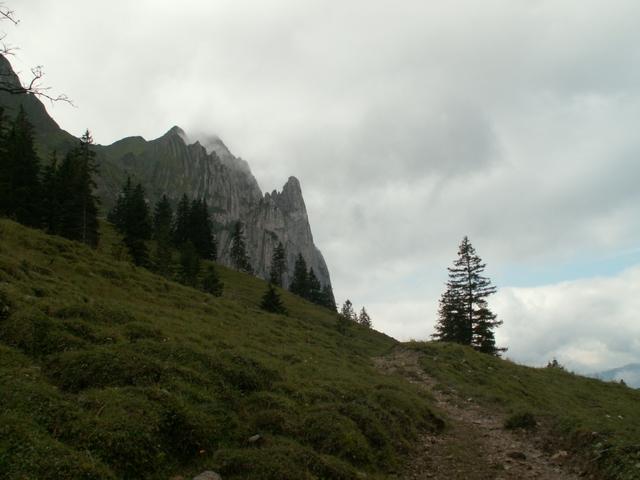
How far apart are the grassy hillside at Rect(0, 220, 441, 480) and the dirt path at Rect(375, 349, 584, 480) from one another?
0.81 meters

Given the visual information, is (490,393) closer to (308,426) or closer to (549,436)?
(549,436)

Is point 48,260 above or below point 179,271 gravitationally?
below

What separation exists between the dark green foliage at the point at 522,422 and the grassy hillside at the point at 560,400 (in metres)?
0.04

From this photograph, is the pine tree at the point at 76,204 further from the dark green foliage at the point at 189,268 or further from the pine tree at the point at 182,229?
the pine tree at the point at 182,229

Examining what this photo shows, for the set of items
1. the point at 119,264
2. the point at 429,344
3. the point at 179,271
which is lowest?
the point at 429,344

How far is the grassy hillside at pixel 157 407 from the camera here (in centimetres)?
837

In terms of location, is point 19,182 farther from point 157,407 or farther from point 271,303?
point 157,407

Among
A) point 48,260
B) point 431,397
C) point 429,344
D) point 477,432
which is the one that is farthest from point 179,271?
point 477,432

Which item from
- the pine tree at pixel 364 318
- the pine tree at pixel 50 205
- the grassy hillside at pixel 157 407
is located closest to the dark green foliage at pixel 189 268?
the pine tree at pixel 50 205

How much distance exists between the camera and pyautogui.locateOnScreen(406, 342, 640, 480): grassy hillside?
1230 centimetres

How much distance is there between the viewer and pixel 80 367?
37.9 ft

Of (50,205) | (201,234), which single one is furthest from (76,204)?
(201,234)

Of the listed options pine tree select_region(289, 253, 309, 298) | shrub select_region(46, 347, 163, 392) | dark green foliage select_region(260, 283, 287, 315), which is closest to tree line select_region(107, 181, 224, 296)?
dark green foliage select_region(260, 283, 287, 315)

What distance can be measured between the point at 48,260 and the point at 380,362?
995 inches
